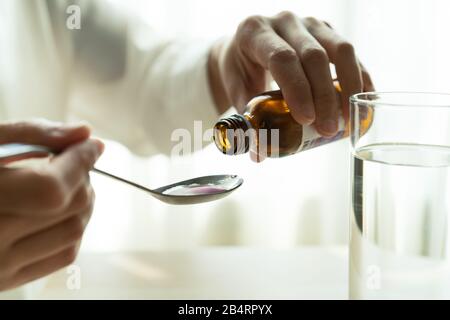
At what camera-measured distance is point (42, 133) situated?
51cm

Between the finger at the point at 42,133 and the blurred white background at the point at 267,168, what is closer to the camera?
the finger at the point at 42,133

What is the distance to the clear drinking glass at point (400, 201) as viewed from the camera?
44 centimetres

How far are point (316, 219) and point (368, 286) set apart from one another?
1.30 metres

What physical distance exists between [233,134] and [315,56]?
0.46 feet

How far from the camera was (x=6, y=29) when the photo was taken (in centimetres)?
100

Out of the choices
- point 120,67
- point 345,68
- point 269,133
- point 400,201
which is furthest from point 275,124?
point 120,67

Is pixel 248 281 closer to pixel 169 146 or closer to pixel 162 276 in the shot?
pixel 162 276

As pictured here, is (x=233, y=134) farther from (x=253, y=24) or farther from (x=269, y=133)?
(x=253, y=24)

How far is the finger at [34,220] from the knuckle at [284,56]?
0.28 metres

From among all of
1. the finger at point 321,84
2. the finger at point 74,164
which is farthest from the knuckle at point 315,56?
the finger at point 74,164

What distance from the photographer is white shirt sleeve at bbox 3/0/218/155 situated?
1.00 m

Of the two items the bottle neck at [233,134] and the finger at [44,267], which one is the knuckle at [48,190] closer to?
the finger at [44,267]

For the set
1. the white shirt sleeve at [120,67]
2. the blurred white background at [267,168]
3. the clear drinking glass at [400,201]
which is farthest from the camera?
the blurred white background at [267,168]

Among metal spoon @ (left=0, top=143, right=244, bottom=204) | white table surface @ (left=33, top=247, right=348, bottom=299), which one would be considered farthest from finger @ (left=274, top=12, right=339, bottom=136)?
white table surface @ (left=33, top=247, right=348, bottom=299)
